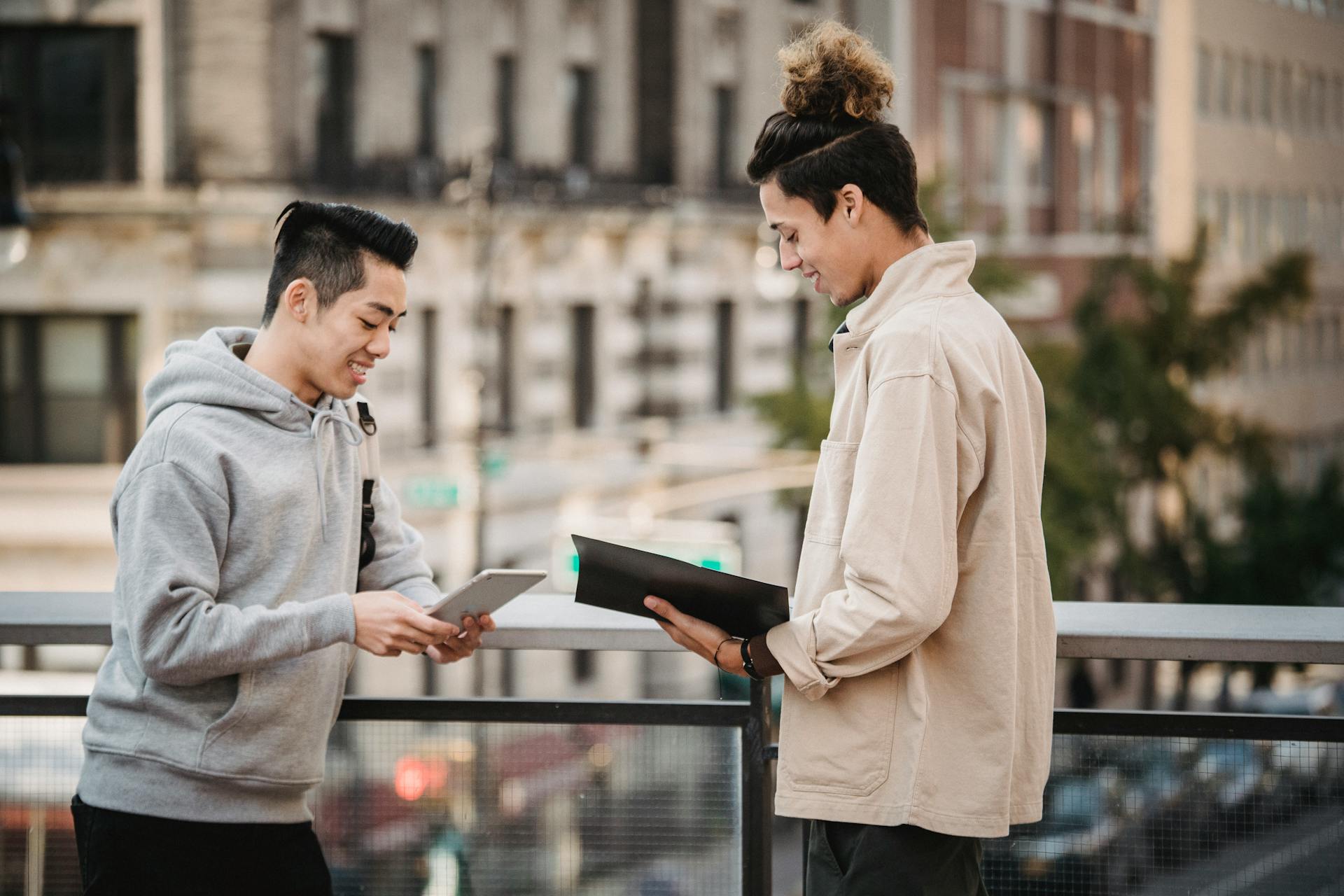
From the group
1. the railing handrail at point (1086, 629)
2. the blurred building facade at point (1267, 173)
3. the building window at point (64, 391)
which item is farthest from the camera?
the blurred building facade at point (1267, 173)

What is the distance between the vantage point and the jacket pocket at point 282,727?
10.6 feet

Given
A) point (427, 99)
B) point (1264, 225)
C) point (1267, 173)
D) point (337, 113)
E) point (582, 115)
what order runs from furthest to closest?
point (1264, 225) → point (1267, 173) → point (582, 115) → point (427, 99) → point (337, 113)

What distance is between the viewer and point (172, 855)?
323 cm

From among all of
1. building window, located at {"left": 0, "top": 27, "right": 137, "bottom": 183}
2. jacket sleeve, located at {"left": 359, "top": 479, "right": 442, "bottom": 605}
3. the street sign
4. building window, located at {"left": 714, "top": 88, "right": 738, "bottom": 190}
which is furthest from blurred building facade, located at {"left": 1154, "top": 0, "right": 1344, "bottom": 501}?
jacket sleeve, located at {"left": 359, "top": 479, "right": 442, "bottom": 605}

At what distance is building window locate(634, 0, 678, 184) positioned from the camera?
28984mm

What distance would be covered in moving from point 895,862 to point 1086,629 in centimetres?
86

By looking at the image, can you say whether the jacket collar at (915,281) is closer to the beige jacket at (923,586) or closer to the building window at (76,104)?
the beige jacket at (923,586)

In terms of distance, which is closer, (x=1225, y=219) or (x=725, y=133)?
(x=725, y=133)

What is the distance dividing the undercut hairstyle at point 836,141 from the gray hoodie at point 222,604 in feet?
3.52

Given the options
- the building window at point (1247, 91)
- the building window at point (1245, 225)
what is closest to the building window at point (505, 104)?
the building window at point (1245, 225)

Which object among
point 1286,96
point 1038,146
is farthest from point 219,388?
point 1286,96

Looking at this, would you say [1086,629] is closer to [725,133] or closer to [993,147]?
[725,133]

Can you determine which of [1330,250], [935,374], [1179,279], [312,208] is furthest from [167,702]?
[1330,250]

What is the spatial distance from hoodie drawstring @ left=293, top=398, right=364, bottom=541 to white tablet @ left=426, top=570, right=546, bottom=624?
0.30 metres
